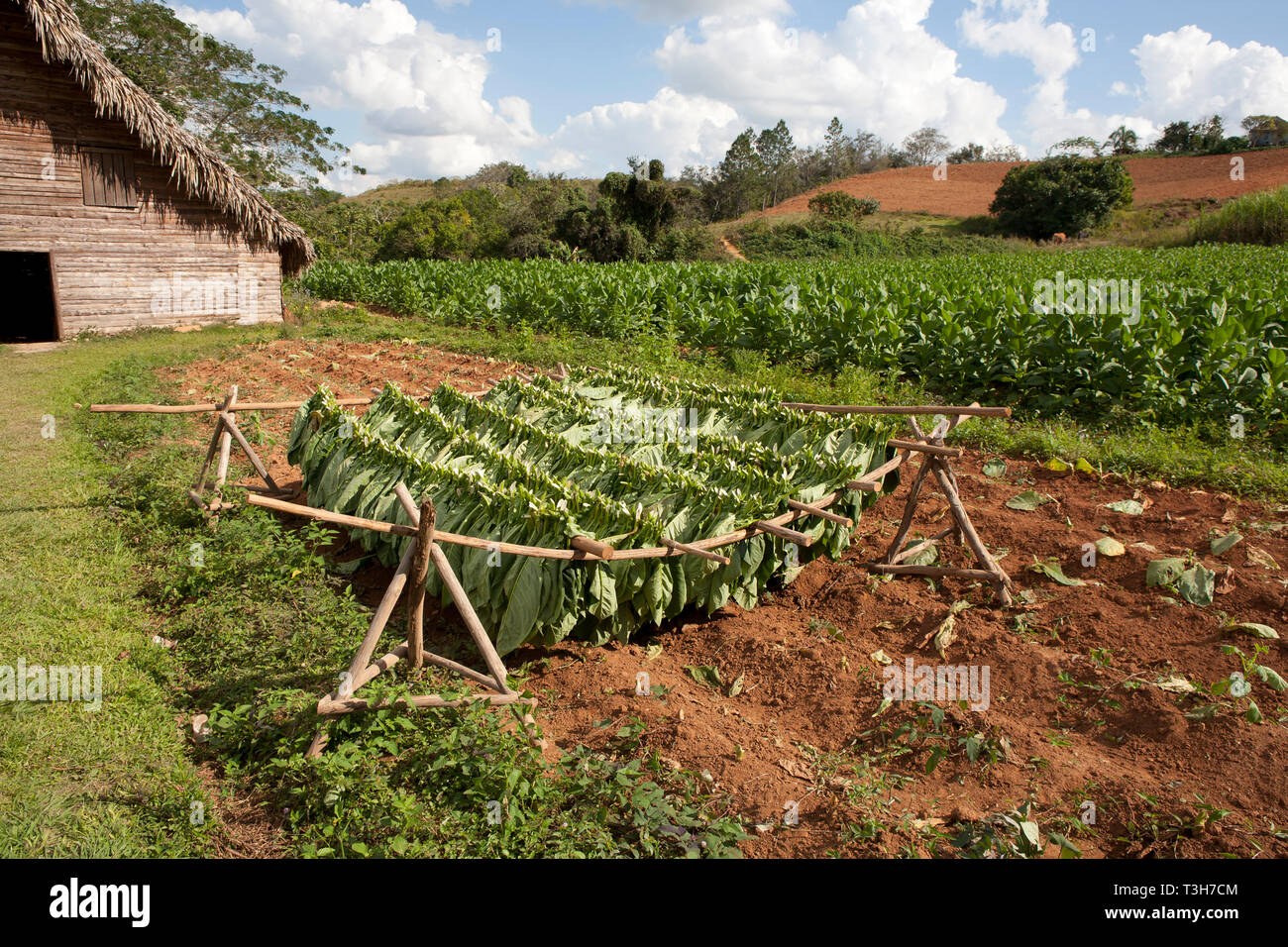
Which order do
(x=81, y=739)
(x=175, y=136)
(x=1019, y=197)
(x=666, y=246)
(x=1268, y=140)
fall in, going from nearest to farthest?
(x=81, y=739), (x=175, y=136), (x=666, y=246), (x=1019, y=197), (x=1268, y=140)

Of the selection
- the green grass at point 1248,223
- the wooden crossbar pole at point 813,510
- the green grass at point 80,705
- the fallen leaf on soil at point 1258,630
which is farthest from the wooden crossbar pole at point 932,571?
the green grass at point 1248,223

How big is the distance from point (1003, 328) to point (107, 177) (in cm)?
1456

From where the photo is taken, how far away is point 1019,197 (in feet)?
139

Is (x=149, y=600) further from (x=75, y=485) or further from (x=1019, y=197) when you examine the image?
(x=1019, y=197)

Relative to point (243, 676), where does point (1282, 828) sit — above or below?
below

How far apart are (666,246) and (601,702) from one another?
1121 inches

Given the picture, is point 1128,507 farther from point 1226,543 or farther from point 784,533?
point 784,533

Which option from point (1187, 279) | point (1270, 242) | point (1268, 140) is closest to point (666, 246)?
point (1187, 279)

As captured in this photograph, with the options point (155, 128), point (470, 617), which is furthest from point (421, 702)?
point (155, 128)

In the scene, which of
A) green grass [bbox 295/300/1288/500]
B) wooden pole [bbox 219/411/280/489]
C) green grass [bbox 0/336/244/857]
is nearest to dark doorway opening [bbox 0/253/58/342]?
green grass [bbox 295/300/1288/500]

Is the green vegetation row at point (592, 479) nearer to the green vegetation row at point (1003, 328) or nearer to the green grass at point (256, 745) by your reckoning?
Result: the green grass at point (256, 745)

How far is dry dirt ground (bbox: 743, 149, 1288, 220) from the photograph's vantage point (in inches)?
1804

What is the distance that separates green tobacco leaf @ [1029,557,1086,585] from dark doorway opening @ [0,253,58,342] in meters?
19.3

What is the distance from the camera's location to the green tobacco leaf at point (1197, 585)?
14.8ft
